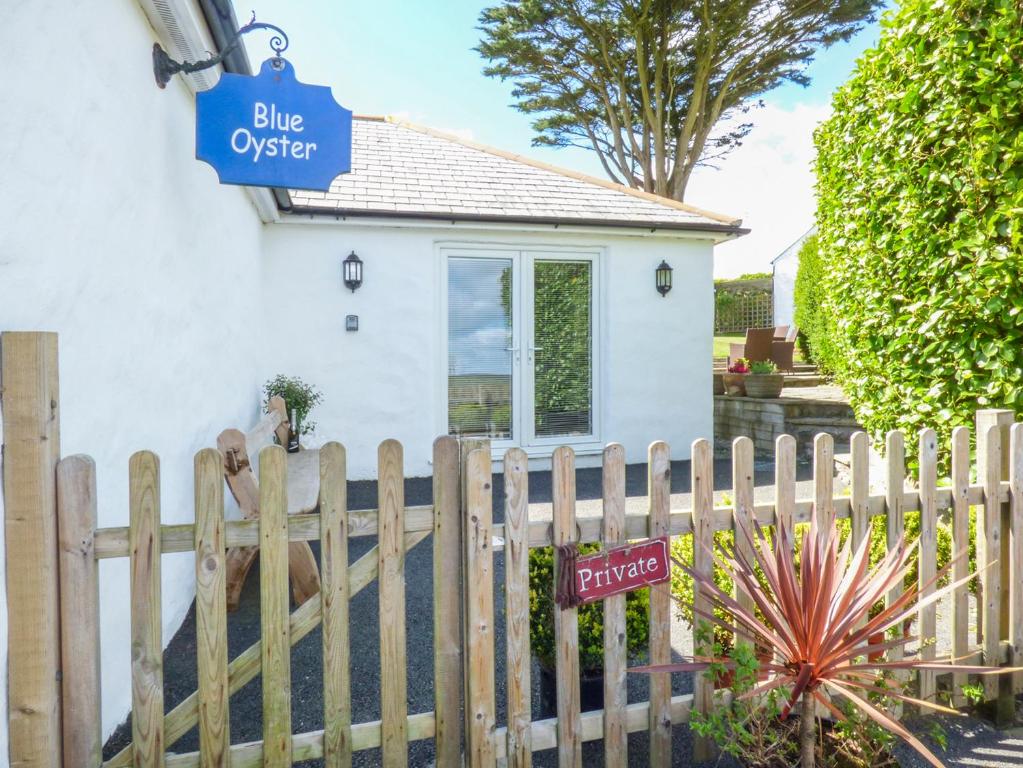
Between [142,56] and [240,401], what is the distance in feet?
9.93

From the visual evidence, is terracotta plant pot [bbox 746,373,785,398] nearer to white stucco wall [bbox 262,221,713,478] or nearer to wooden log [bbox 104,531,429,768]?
white stucco wall [bbox 262,221,713,478]

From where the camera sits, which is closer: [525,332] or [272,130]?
[272,130]

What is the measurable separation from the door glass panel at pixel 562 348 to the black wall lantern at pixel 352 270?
79.6 inches

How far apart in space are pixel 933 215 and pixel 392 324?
517 centimetres

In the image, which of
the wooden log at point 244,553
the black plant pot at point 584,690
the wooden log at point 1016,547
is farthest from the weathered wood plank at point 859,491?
the wooden log at point 244,553

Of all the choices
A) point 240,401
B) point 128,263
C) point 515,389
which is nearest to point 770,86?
point 515,389

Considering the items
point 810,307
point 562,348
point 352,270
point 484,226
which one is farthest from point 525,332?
point 810,307

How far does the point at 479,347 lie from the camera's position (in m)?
7.59

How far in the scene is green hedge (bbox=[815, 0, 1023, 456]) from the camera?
3.06m

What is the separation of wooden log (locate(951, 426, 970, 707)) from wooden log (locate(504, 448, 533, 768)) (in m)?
1.82

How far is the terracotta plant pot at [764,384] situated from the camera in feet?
29.2

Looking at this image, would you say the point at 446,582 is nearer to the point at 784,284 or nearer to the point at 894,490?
the point at 894,490

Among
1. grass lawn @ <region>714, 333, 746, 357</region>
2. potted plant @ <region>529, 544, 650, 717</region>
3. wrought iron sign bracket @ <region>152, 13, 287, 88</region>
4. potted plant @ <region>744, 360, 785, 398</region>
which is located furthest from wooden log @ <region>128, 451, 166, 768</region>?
grass lawn @ <region>714, 333, 746, 357</region>

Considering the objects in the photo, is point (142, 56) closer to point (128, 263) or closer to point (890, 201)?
point (128, 263)
